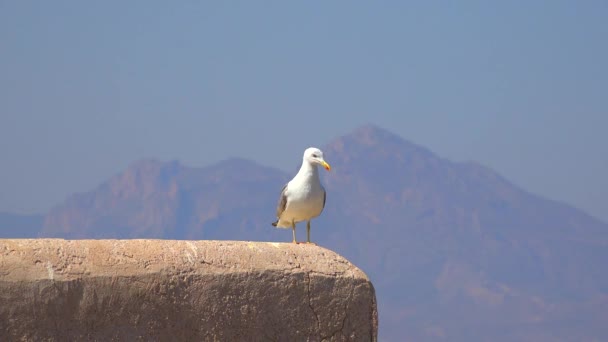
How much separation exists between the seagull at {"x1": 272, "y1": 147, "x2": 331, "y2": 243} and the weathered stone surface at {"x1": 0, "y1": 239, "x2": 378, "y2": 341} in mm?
3110

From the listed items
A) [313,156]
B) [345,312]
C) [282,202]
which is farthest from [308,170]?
[345,312]

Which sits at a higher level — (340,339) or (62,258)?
(62,258)

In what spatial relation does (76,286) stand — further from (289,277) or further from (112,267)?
(289,277)

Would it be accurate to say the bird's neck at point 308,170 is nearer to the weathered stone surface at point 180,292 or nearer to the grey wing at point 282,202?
the grey wing at point 282,202

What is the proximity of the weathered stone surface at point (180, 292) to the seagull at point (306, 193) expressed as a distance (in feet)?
10.2

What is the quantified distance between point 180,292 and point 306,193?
3.95 metres

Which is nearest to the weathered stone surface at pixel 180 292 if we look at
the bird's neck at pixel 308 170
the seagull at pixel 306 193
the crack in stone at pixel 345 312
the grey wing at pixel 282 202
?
the crack in stone at pixel 345 312

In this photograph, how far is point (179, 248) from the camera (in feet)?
24.1

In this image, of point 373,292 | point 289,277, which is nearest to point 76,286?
point 289,277

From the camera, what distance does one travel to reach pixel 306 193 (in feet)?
36.1

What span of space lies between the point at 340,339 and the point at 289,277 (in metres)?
0.60

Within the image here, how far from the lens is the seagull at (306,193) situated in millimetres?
11000

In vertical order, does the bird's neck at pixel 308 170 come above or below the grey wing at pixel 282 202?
above

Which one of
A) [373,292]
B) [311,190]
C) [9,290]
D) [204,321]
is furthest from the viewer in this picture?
[311,190]
